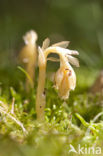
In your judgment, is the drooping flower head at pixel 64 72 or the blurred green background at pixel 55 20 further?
the blurred green background at pixel 55 20

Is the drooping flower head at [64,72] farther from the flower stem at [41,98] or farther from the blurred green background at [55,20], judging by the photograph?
the blurred green background at [55,20]

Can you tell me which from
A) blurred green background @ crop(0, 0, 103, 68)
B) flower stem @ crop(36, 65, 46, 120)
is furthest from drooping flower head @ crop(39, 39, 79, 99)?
blurred green background @ crop(0, 0, 103, 68)

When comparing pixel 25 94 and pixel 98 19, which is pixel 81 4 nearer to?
pixel 98 19

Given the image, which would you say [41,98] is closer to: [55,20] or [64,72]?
[64,72]

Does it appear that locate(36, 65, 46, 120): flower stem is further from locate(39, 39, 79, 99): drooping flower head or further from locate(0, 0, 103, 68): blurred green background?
locate(0, 0, 103, 68): blurred green background

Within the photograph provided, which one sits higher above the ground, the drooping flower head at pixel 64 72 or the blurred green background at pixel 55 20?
the blurred green background at pixel 55 20

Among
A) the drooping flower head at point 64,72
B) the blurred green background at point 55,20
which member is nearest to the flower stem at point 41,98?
the drooping flower head at point 64,72

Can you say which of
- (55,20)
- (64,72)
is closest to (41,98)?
(64,72)

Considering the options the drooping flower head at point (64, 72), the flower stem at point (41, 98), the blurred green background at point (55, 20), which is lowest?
the flower stem at point (41, 98)
